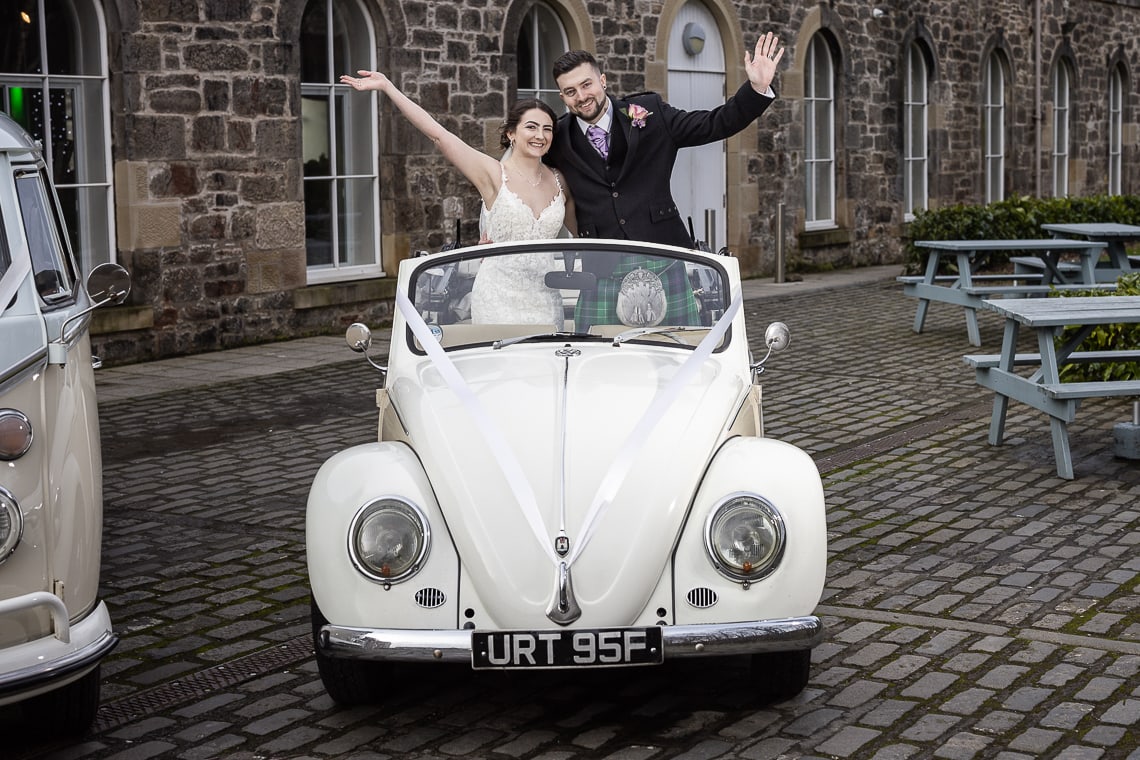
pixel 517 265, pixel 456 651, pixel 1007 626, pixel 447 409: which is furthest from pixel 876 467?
pixel 456 651

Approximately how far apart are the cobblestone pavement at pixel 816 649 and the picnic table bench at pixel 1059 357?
0.31m

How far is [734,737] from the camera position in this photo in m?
4.33

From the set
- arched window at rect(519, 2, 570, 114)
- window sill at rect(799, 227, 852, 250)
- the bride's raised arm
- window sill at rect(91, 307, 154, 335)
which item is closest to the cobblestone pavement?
the bride's raised arm

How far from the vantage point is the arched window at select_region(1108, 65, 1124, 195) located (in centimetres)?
3033

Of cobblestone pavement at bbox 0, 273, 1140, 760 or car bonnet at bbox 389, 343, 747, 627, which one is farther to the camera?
cobblestone pavement at bbox 0, 273, 1140, 760

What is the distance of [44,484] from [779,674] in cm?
209

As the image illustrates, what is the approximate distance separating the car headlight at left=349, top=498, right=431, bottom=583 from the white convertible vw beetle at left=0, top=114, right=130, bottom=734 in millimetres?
694

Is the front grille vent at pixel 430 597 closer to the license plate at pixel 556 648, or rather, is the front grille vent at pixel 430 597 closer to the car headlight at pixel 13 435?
the license plate at pixel 556 648

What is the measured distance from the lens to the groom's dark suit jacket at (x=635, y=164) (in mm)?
6211

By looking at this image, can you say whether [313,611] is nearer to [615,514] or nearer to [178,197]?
[615,514]

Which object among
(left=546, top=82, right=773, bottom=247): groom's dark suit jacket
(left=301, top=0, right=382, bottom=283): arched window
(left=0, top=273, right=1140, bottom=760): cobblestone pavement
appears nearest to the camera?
(left=0, top=273, right=1140, bottom=760): cobblestone pavement

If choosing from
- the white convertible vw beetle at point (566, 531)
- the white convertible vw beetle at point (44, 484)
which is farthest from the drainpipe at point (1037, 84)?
the white convertible vw beetle at point (44, 484)

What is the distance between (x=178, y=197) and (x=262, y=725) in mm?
8712

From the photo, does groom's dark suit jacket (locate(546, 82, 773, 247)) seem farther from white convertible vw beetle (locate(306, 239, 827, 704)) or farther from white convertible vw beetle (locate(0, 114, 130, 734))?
white convertible vw beetle (locate(0, 114, 130, 734))
